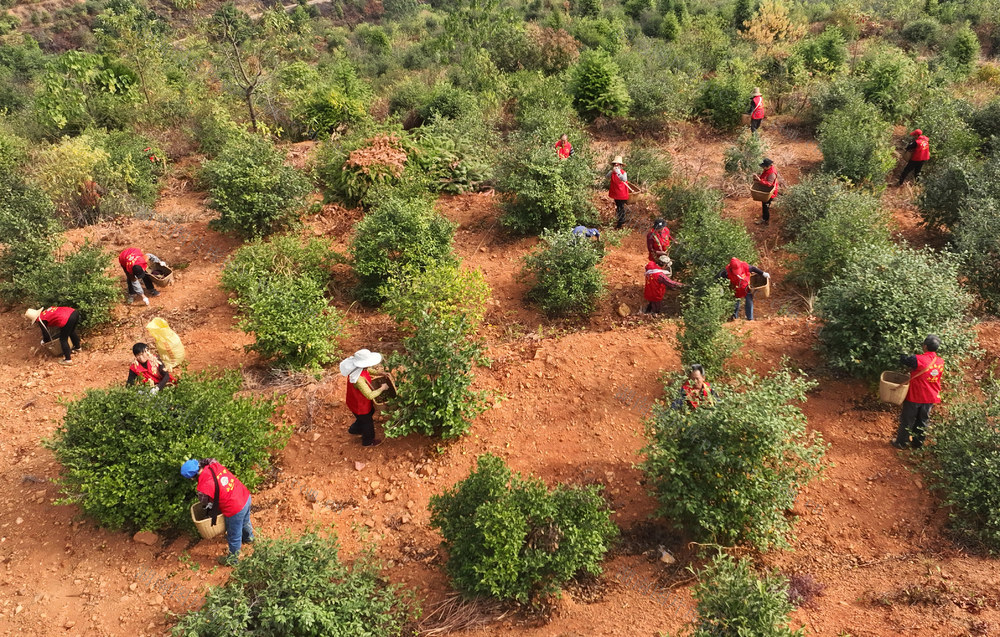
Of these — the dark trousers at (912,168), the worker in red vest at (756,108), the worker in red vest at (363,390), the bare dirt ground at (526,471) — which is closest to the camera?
the bare dirt ground at (526,471)

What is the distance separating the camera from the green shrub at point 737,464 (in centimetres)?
505

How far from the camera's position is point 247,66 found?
56.7ft

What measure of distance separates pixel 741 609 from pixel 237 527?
4.41 m

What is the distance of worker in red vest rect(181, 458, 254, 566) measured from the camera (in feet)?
18.2

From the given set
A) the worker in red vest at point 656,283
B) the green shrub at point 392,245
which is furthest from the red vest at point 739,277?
the green shrub at point 392,245

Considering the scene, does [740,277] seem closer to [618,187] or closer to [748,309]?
[748,309]

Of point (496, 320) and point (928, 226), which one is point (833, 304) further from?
point (928, 226)

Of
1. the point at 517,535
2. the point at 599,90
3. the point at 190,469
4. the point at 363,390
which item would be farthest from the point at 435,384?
the point at 599,90

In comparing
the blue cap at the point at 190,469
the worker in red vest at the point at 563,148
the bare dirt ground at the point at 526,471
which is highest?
the worker in red vest at the point at 563,148

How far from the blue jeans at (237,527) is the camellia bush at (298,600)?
579 mm

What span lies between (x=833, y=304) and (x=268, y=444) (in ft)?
22.0

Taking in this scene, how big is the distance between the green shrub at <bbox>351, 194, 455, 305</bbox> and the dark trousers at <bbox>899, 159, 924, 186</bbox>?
378 inches

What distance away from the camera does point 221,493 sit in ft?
18.2

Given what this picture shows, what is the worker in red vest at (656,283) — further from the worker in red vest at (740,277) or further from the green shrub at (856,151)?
the green shrub at (856,151)
